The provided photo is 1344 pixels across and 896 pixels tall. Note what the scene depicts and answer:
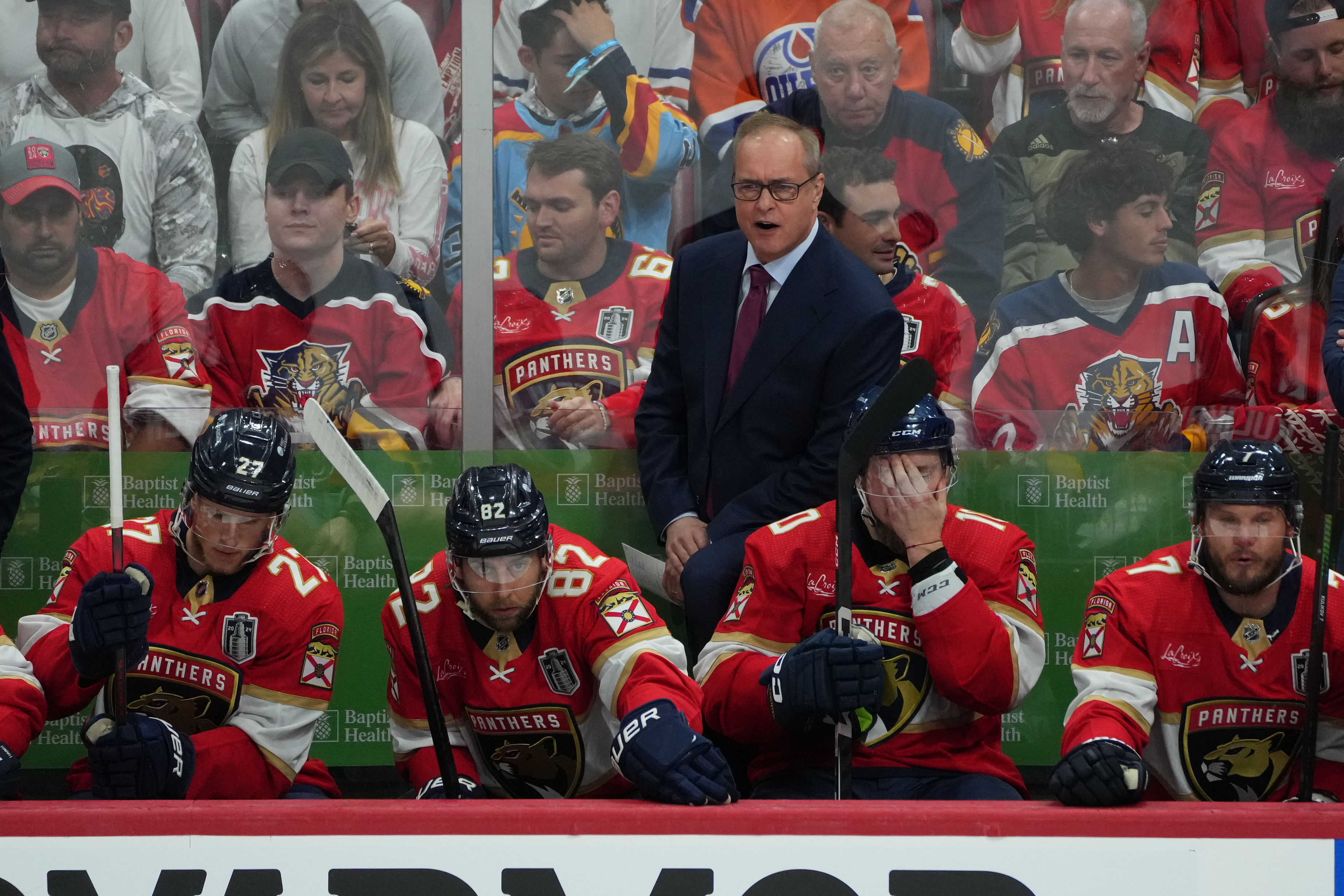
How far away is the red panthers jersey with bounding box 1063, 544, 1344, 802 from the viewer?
2785 mm

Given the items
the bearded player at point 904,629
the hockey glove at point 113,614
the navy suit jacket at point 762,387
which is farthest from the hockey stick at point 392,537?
the navy suit jacket at point 762,387

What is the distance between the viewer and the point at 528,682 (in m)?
2.92

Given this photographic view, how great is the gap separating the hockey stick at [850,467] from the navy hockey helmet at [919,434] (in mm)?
189

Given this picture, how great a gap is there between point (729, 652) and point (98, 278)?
2019 mm

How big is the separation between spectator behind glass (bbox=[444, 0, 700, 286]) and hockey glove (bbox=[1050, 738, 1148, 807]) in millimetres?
2020

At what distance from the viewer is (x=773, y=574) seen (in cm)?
287

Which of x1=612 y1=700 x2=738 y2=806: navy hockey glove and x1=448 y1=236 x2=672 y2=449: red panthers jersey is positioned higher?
x1=448 y1=236 x2=672 y2=449: red panthers jersey

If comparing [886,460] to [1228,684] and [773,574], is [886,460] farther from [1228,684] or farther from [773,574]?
[1228,684]

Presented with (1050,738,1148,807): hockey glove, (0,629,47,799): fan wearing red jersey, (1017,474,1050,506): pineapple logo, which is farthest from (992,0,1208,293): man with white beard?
(0,629,47,799): fan wearing red jersey

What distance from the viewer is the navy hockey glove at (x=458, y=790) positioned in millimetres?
2703

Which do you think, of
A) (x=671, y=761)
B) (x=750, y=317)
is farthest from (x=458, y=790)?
(x=750, y=317)

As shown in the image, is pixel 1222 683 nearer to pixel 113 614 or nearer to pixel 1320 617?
pixel 1320 617

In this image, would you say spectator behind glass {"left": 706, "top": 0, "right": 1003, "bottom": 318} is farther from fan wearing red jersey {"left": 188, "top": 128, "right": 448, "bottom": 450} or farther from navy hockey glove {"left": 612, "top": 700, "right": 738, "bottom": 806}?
navy hockey glove {"left": 612, "top": 700, "right": 738, "bottom": 806}

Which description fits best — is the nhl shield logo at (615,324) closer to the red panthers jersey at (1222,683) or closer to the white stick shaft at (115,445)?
the red panthers jersey at (1222,683)
